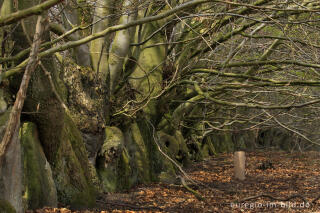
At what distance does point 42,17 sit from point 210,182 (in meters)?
8.49

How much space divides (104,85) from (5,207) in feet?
14.4

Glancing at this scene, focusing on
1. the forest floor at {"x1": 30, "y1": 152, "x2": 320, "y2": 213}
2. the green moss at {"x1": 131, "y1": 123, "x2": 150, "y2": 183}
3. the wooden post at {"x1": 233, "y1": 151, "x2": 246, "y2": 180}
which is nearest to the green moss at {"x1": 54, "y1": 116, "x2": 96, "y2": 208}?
the forest floor at {"x1": 30, "y1": 152, "x2": 320, "y2": 213}

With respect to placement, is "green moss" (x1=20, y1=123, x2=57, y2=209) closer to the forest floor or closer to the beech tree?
the beech tree

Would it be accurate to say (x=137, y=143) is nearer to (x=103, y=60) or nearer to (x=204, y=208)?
(x=103, y=60)

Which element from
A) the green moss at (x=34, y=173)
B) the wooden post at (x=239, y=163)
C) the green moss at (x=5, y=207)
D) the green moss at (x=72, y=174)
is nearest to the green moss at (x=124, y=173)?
the green moss at (x=72, y=174)

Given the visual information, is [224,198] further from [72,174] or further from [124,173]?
[72,174]

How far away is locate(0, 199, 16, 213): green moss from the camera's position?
3332mm

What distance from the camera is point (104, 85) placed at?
7.55 metres

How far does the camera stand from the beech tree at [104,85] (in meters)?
3.59

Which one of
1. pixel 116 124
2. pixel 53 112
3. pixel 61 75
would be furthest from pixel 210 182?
pixel 53 112

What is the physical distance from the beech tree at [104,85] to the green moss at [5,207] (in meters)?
0.17

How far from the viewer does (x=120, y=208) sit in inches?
230

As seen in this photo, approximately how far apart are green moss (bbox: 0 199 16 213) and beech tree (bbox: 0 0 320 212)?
17 centimetres

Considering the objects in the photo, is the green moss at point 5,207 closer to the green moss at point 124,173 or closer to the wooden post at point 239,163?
the green moss at point 124,173
